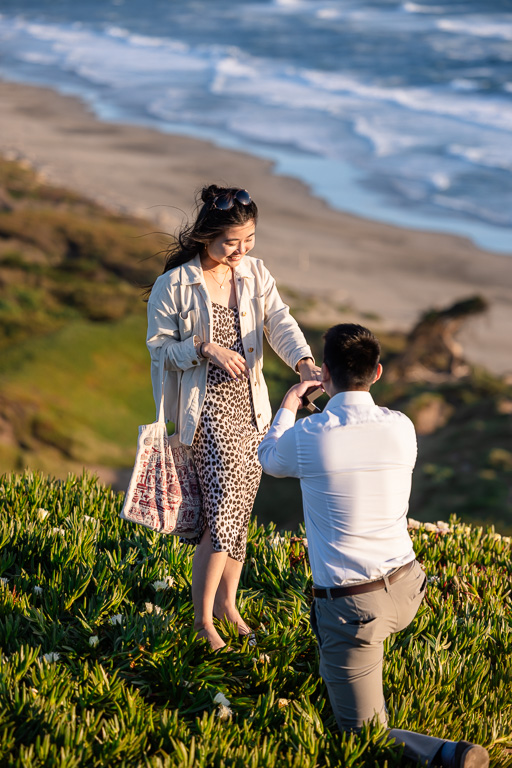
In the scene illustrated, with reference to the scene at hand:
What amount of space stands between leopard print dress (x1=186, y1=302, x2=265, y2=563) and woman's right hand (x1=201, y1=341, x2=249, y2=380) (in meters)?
0.19

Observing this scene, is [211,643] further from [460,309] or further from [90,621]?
[460,309]

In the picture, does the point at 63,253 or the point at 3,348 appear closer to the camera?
the point at 3,348

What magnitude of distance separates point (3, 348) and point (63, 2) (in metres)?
85.4

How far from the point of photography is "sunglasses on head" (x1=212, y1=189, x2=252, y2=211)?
3.70 metres

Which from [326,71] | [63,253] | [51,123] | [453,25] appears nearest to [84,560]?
[63,253]

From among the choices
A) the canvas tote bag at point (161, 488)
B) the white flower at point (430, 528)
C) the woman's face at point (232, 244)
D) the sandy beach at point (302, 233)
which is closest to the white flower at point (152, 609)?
the canvas tote bag at point (161, 488)

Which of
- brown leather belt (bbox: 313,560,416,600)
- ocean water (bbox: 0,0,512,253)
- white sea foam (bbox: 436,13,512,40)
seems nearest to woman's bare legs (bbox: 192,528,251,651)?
brown leather belt (bbox: 313,560,416,600)

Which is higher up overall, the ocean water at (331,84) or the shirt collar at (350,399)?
the ocean water at (331,84)

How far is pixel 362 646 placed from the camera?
315cm

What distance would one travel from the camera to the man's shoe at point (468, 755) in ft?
10.1

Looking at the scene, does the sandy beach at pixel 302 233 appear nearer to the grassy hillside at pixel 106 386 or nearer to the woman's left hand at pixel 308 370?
the grassy hillside at pixel 106 386

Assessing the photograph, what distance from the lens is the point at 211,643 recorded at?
3838mm

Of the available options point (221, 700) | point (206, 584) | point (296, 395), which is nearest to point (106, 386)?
point (206, 584)

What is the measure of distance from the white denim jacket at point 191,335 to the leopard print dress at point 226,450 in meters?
0.05
